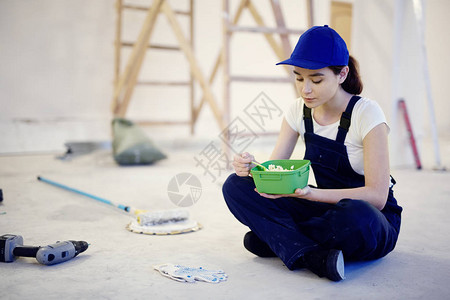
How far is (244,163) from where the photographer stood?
157 cm

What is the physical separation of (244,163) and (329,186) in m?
0.34

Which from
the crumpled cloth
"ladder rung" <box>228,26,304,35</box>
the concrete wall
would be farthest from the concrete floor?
the concrete wall

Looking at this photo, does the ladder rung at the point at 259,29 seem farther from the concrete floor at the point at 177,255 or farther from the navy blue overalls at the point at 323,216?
the navy blue overalls at the point at 323,216

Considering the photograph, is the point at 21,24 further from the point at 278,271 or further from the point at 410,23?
the point at 278,271

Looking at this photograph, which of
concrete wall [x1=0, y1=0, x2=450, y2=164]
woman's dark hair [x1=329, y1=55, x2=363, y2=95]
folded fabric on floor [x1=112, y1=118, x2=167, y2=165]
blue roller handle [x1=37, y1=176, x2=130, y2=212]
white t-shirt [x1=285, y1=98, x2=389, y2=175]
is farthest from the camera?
concrete wall [x1=0, y1=0, x2=450, y2=164]

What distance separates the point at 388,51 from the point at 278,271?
277 centimetres

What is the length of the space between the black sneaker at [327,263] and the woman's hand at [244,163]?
0.34 m

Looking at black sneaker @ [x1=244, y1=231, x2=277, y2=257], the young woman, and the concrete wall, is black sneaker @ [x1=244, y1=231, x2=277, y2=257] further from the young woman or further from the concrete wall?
the concrete wall

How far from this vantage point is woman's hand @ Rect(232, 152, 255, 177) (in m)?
1.56

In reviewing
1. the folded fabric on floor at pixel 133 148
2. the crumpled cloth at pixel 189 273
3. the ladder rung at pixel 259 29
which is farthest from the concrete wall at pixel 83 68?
the crumpled cloth at pixel 189 273

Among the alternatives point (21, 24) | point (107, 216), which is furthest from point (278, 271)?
point (21, 24)

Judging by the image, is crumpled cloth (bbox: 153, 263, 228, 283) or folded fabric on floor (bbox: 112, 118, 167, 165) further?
folded fabric on floor (bbox: 112, 118, 167, 165)

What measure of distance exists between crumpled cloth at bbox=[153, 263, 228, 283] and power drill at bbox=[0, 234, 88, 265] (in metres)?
0.32

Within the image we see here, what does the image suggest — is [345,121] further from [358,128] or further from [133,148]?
[133,148]
